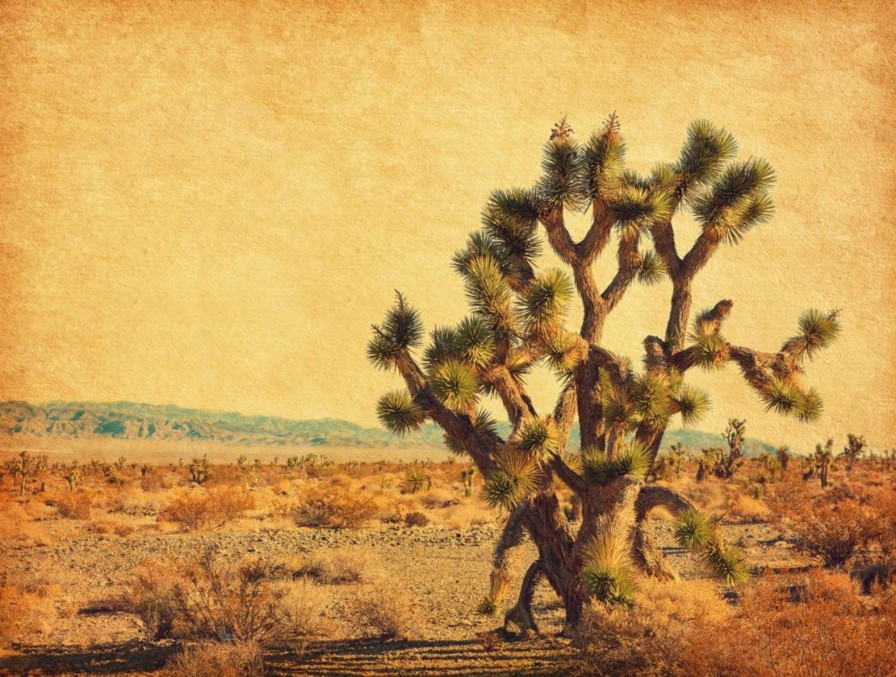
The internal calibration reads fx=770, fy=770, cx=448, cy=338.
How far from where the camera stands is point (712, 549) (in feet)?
27.7

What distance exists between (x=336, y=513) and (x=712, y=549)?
49.0 feet

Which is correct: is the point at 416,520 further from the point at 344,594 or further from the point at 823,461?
the point at 823,461

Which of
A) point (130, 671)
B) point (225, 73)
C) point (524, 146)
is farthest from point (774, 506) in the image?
point (225, 73)

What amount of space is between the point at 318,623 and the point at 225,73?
147ft

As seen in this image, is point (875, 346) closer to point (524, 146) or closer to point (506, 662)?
point (524, 146)

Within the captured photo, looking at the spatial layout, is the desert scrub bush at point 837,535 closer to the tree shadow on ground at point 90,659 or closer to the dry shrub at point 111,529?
the tree shadow on ground at point 90,659

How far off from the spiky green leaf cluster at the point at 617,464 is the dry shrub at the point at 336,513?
13479mm

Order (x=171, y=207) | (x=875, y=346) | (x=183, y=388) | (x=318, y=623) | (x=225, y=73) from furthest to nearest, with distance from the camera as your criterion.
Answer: (x=183, y=388) < (x=171, y=207) < (x=225, y=73) < (x=875, y=346) < (x=318, y=623)

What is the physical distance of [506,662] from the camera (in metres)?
8.56

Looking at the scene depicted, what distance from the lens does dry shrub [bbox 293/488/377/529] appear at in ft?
70.6

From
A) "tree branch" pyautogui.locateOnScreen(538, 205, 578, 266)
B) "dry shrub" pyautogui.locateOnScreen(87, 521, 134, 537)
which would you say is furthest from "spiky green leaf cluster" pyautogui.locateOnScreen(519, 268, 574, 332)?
"dry shrub" pyautogui.locateOnScreen(87, 521, 134, 537)

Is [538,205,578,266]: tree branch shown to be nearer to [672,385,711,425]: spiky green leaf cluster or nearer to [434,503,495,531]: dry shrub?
[672,385,711,425]: spiky green leaf cluster

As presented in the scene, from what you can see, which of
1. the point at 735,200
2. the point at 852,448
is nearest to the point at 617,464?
the point at 735,200

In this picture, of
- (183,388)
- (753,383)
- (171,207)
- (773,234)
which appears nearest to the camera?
(753,383)
